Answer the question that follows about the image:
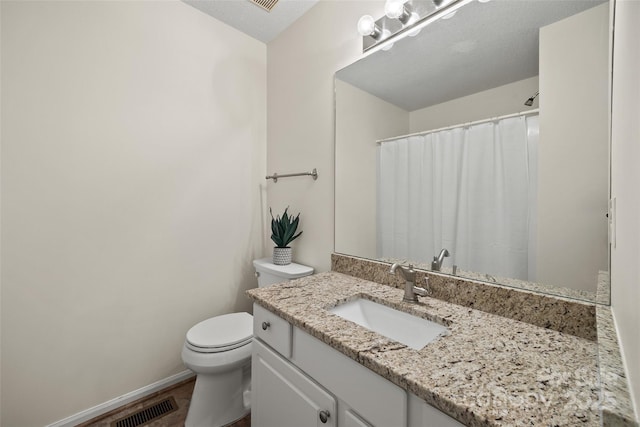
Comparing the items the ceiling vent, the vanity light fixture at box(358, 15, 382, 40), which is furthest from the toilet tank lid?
the ceiling vent

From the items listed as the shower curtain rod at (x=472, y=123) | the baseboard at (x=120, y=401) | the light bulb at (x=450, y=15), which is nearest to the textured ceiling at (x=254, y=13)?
the light bulb at (x=450, y=15)

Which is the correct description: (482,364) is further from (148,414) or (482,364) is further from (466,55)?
(148,414)

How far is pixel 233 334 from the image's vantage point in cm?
144

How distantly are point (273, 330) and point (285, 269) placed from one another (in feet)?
2.14

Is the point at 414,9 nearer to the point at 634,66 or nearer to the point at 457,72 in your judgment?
the point at 457,72

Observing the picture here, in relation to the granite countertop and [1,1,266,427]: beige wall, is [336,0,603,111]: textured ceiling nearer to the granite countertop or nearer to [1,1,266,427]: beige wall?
the granite countertop

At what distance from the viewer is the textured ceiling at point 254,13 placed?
168cm

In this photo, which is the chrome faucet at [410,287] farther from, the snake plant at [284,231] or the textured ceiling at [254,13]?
the textured ceiling at [254,13]

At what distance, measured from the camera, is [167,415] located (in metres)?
1.44

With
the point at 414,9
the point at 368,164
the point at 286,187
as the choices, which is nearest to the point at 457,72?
the point at 414,9

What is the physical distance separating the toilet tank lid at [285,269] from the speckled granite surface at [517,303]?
56 centimetres

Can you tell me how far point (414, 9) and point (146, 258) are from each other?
196 centimetres

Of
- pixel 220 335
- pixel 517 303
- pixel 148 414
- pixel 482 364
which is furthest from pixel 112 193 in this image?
pixel 517 303

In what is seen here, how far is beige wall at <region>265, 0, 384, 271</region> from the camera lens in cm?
153
